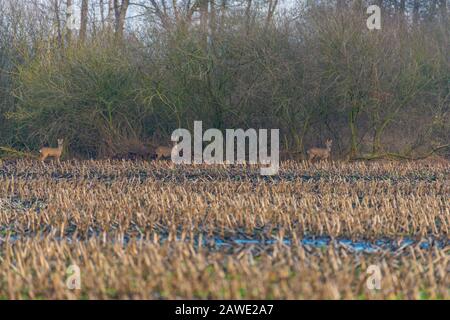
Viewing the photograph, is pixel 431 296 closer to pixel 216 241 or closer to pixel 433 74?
pixel 216 241

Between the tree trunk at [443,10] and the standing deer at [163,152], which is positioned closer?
the standing deer at [163,152]

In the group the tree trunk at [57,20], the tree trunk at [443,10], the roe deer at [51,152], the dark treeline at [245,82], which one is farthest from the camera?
the tree trunk at [443,10]

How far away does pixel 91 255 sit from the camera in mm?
8344

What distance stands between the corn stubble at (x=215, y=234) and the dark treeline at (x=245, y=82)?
4917mm

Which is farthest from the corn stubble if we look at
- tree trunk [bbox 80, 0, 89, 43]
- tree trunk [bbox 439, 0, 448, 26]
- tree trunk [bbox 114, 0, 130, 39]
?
tree trunk [bbox 439, 0, 448, 26]

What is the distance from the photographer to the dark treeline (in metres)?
23.5

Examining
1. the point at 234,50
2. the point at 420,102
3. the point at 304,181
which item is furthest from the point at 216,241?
the point at 420,102

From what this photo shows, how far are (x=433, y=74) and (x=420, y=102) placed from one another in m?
0.91

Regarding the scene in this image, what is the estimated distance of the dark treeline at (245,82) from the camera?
2348 cm

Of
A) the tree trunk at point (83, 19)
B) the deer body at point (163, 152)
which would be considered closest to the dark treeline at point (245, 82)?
the tree trunk at point (83, 19)

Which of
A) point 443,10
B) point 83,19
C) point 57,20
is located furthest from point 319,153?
point 443,10

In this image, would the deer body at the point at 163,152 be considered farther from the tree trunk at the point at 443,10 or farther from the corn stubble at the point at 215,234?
the tree trunk at the point at 443,10

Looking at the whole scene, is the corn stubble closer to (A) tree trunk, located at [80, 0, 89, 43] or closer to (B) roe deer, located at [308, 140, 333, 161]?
(B) roe deer, located at [308, 140, 333, 161]

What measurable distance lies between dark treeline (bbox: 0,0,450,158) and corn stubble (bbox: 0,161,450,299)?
492 centimetres
